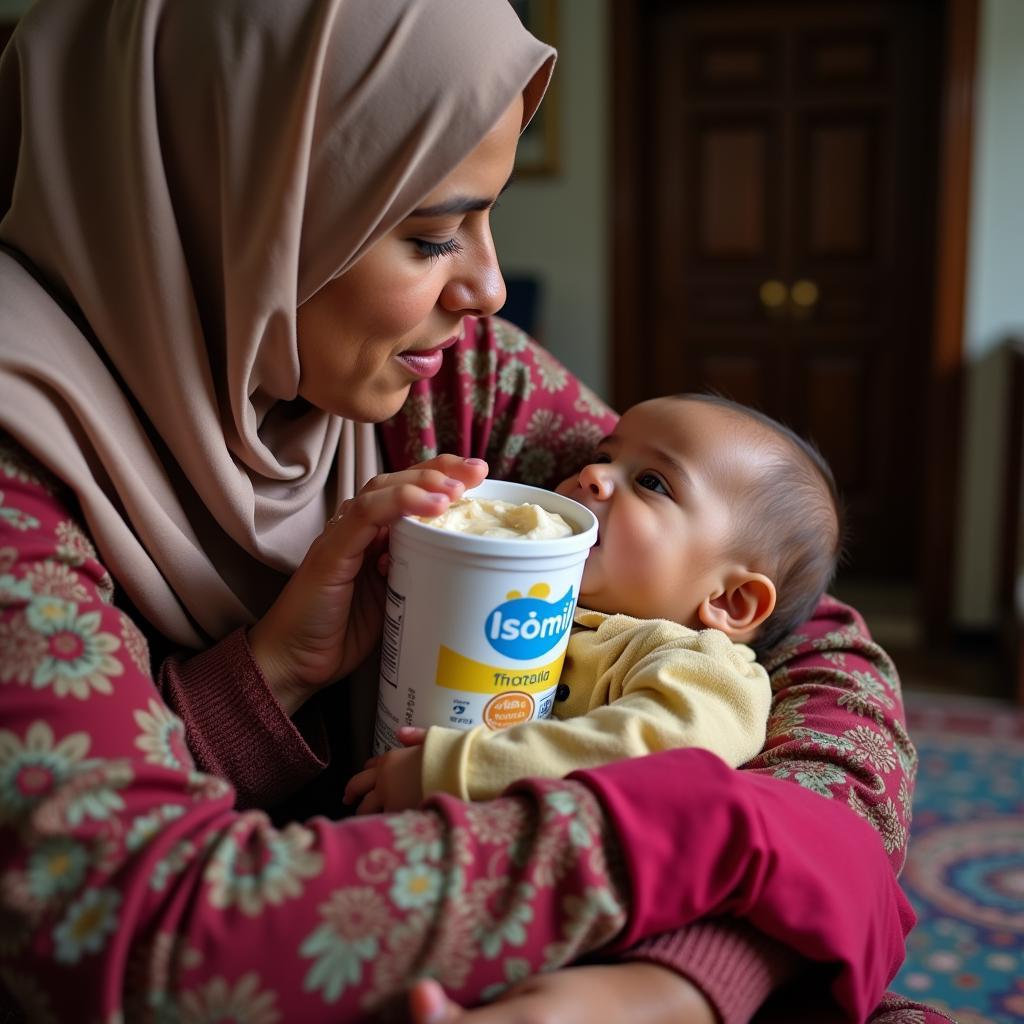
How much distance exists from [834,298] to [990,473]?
1.18m

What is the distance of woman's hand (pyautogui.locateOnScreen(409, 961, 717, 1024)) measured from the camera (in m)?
0.69

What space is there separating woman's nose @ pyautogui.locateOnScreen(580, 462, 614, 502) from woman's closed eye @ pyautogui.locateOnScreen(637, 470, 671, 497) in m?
0.04

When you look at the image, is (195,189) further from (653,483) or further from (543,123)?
(543,123)

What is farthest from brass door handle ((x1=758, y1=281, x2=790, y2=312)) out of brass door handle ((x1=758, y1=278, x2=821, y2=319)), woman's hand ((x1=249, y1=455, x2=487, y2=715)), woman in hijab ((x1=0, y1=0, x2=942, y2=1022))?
woman's hand ((x1=249, y1=455, x2=487, y2=715))

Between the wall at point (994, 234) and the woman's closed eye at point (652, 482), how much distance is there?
3370mm

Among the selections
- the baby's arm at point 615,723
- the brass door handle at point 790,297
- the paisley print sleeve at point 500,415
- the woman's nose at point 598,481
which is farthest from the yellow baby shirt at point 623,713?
the brass door handle at point 790,297

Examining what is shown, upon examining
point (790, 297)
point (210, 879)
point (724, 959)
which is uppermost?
point (790, 297)

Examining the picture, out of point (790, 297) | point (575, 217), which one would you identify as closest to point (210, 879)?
point (575, 217)

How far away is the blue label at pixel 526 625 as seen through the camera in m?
0.90

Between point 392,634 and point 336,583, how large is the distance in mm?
68

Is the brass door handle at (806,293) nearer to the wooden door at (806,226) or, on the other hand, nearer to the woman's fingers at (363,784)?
the wooden door at (806,226)

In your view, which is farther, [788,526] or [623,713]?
[788,526]

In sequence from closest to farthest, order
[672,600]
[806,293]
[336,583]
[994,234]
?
[336,583]
[672,600]
[994,234]
[806,293]

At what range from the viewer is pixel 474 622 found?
35.5 inches
